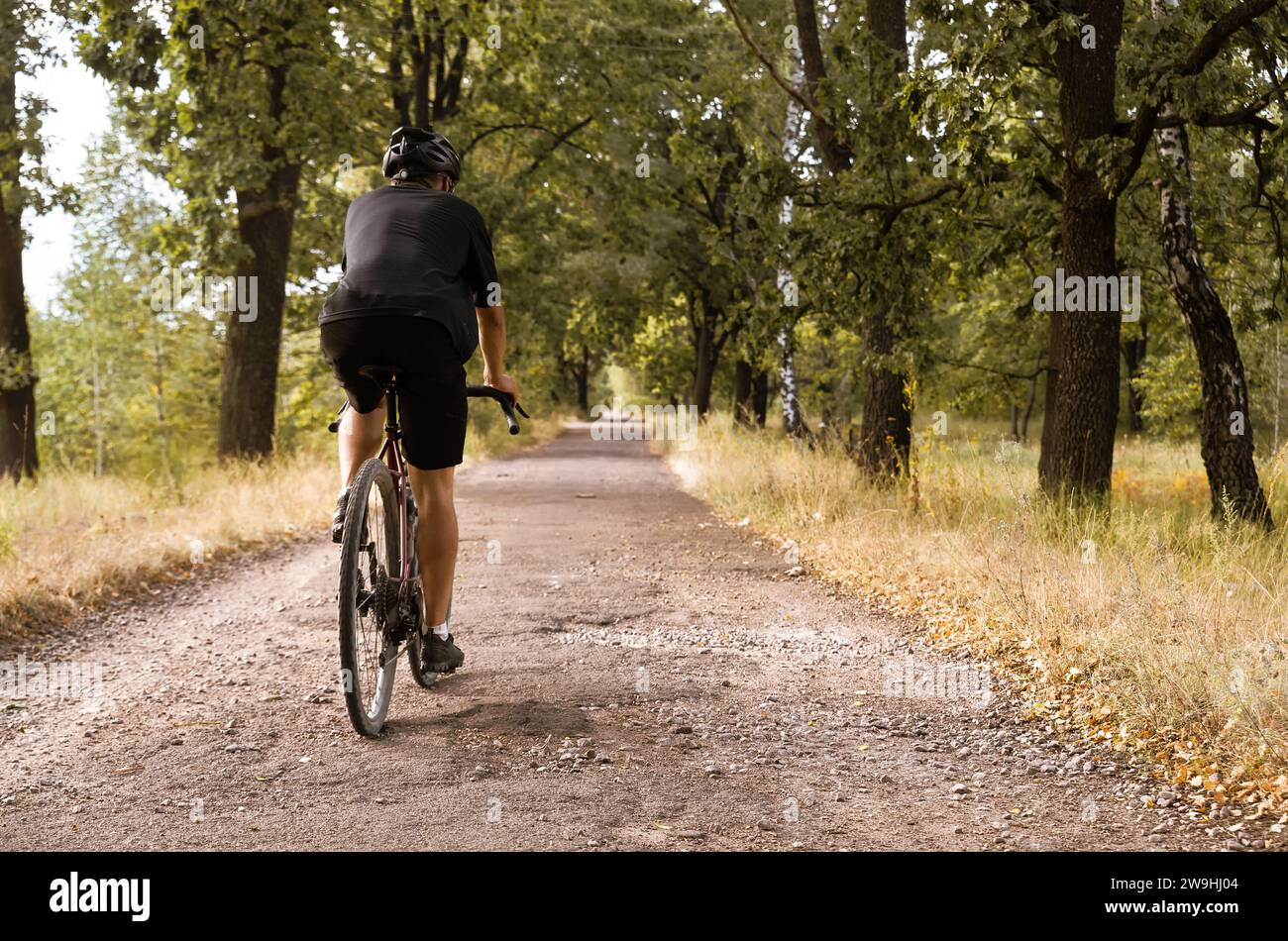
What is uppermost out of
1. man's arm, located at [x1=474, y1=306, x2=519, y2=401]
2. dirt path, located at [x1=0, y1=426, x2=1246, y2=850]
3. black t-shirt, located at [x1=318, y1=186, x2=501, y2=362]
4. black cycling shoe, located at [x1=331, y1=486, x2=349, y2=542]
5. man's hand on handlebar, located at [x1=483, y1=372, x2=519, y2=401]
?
black t-shirt, located at [x1=318, y1=186, x2=501, y2=362]

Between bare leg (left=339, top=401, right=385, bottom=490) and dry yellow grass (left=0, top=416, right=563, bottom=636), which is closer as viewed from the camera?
bare leg (left=339, top=401, right=385, bottom=490)

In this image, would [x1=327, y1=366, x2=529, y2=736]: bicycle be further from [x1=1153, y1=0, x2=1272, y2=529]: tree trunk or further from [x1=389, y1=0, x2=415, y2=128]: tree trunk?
[x1=389, y1=0, x2=415, y2=128]: tree trunk

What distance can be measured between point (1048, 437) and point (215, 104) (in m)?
10.5

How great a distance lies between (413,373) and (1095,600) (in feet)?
11.2

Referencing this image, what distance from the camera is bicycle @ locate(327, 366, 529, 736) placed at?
12.6 feet

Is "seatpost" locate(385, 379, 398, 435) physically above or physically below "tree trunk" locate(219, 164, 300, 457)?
below

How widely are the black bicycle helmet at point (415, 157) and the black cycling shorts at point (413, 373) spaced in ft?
2.57

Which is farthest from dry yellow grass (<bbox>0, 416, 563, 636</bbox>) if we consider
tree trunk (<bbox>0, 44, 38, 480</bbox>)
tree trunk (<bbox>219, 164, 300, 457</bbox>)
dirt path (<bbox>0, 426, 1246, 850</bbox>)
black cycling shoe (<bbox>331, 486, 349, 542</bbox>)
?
black cycling shoe (<bbox>331, 486, 349, 542</bbox>)

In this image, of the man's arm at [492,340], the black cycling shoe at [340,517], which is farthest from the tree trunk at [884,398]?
the black cycling shoe at [340,517]

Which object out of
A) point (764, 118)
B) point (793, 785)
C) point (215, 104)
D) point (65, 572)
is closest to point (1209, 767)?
point (793, 785)

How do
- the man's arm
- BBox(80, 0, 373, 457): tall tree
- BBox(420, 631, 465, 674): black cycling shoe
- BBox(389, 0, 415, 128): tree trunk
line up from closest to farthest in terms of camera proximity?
the man's arm
BBox(420, 631, 465, 674): black cycling shoe
BBox(80, 0, 373, 457): tall tree
BBox(389, 0, 415, 128): tree trunk

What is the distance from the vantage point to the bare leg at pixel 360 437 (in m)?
4.37

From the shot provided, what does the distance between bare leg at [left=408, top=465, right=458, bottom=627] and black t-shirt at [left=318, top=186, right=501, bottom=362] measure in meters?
0.57

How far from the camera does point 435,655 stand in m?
4.79
